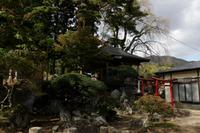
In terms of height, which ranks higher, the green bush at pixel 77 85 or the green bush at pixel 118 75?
the green bush at pixel 118 75

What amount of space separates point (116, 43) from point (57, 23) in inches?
527

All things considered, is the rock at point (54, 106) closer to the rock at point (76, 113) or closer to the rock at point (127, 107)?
the rock at point (76, 113)

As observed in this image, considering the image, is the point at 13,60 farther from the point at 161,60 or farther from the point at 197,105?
the point at 161,60

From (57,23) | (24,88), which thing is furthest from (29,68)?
(57,23)

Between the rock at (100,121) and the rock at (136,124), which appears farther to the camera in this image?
the rock at (100,121)

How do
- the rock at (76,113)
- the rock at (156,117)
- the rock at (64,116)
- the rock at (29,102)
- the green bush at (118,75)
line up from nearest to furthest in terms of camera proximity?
the rock at (29,102)
the rock at (156,117)
the rock at (64,116)
the rock at (76,113)
the green bush at (118,75)

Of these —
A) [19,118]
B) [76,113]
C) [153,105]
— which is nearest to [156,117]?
[153,105]

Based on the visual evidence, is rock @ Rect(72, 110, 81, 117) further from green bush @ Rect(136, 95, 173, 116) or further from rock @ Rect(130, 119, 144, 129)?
green bush @ Rect(136, 95, 173, 116)

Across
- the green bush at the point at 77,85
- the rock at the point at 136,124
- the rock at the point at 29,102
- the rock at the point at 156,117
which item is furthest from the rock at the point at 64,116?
the rock at the point at 156,117

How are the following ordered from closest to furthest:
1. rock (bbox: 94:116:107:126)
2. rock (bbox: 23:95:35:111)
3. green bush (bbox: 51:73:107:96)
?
rock (bbox: 94:116:107:126) < rock (bbox: 23:95:35:111) < green bush (bbox: 51:73:107:96)

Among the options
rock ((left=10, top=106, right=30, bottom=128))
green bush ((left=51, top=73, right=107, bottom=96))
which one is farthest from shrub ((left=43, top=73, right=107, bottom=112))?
rock ((left=10, top=106, right=30, bottom=128))

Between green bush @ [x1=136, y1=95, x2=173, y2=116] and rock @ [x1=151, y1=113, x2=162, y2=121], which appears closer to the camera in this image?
green bush @ [x1=136, y1=95, x2=173, y2=116]

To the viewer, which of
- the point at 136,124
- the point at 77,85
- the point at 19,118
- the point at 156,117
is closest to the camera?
the point at 19,118

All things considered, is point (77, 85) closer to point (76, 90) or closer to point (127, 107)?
point (76, 90)
